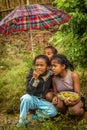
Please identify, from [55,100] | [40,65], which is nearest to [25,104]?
[55,100]

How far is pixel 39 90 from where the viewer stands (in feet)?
16.5

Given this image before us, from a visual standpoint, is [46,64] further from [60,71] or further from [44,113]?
[44,113]

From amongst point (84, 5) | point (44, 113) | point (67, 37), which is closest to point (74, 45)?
point (67, 37)

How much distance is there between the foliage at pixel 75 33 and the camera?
725 cm

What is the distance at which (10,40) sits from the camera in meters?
10.6

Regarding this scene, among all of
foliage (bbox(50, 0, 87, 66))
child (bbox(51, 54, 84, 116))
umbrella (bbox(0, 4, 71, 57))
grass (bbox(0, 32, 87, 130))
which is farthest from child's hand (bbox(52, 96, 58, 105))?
foliage (bbox(50, 0, 87, 66))

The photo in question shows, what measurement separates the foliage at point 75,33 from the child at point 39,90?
238 centimetres

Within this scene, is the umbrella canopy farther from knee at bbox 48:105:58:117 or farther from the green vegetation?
knee at bbox 48:105:58:117

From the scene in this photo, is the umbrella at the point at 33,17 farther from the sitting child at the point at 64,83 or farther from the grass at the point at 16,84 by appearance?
the grass at the point at 16,84

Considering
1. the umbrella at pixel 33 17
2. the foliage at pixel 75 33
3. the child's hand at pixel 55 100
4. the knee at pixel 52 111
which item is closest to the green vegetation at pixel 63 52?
the foliage at pixel 75 33

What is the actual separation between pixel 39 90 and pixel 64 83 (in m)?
0.37

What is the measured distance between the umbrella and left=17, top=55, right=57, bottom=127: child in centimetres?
85

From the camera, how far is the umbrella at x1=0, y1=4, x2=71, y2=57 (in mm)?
5484

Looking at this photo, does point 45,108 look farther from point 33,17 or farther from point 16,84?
point 16,84
